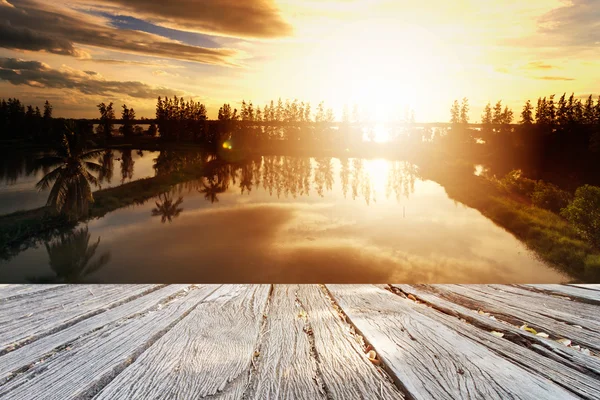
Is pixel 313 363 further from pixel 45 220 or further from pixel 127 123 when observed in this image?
pixel 45 220

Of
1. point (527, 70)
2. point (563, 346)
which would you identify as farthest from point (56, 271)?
point (563, 346)

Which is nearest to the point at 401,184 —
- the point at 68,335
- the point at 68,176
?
the point at 68,176

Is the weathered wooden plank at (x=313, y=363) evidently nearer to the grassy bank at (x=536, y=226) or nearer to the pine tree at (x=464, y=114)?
the grassy bank at (x=536, y=226)

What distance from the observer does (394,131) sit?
168 ft

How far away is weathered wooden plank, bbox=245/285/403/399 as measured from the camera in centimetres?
107

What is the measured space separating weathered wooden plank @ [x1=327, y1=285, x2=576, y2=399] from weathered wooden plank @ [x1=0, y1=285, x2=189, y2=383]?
96 centimetres

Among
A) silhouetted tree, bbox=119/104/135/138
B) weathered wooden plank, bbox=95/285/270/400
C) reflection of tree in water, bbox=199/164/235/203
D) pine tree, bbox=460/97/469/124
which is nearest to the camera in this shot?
weathered wooden plank, bbox=95/285/270/400

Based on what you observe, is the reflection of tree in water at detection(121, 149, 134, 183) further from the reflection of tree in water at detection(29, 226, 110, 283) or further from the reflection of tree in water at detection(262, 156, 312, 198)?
the reflection of tree in water at detection(262, 156, 312, 198)

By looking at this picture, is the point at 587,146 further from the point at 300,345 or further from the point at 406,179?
the point at 406,179

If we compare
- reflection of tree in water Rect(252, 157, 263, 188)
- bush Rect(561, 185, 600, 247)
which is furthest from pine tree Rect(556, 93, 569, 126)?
reflection of tree in water Rect(252, 157, 263, 188)

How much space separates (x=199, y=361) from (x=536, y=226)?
1082 inches

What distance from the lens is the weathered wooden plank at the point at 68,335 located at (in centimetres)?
125

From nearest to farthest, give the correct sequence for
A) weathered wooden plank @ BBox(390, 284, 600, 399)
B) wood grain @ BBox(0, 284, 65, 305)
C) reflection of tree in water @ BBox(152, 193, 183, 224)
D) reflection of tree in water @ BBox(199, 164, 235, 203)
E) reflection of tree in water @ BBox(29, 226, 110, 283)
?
weathered wooden plank @ BBox(390, 284, 600, 399)
wood grain @ BBox(0, 284, 65, 305)
reflection of tree in water @ BBox(29, 226, 110, 283)
reflection of tree in water @ BBox(152, 193, 183, 224)
reflection of tree in water @ BBox(199, 164, 235, 203)

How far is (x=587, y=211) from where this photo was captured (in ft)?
51.0
